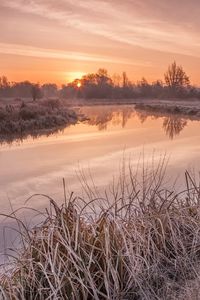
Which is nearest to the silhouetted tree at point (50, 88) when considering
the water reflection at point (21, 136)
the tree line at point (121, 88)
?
the tree line at point (121, 88)

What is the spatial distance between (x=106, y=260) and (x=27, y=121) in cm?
1628

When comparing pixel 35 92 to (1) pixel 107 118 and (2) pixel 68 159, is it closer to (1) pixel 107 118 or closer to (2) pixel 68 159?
(1) pixel 107 118

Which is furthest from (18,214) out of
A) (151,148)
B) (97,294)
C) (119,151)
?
(151,148)

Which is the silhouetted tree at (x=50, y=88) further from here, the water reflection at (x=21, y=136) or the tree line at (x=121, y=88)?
the water reflection at (x=21, y=136)

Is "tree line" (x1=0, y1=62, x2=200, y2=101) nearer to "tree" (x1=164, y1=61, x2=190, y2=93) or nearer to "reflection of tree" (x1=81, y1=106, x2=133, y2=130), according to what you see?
"tree" (x1=164, y1=61, x2=190, y2=93)

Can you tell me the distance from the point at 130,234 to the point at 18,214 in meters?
2.73

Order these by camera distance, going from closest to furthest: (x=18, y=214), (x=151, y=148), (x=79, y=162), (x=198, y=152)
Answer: (x=18, y=214)
(x=79, y=162)
(x=198, y=152)
(x=151, y=148)

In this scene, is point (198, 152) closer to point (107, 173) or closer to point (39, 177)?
point (107, 173)

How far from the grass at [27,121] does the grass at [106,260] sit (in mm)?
12082

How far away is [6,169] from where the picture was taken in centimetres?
978

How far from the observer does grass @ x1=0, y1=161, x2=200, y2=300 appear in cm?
321

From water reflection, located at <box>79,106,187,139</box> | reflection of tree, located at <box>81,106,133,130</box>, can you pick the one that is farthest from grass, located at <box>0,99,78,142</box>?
water reflection, located at <box>79,106,187,139</box>

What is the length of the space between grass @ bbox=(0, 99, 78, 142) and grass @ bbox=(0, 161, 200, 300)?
12.1 m

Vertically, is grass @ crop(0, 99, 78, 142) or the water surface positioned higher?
grass @ crop(0, 99, 78, 142)
